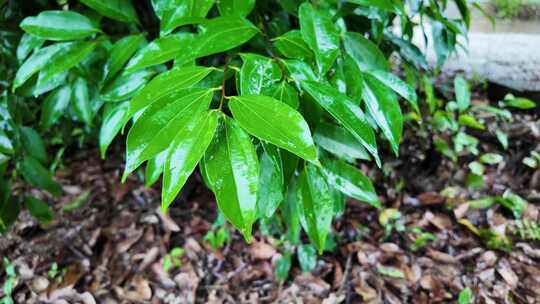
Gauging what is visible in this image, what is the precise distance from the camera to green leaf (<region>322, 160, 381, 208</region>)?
28.1 inches

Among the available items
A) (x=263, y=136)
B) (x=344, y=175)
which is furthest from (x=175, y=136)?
(x=344, y=175)

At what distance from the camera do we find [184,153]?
43 centimetres

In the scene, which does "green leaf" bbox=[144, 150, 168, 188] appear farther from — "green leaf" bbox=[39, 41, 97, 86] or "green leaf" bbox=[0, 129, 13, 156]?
"green leaf" bbox=[0, 129, 13, 156]

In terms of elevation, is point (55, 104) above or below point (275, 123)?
below

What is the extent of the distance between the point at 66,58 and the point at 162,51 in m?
0.25

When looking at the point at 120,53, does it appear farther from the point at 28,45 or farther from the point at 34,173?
the point at 34,173

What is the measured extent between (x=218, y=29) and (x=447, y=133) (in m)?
1.27

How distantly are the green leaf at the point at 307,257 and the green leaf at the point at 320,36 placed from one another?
805mm

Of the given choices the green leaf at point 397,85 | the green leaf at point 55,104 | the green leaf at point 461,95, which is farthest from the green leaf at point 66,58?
the green leaf at point 461,95

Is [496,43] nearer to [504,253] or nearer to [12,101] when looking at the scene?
[504,253]

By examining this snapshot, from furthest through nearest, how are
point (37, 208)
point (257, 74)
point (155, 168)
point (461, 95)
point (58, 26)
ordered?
point (461, 95) → point (37, 208) → point (58, 26) → point (155, 168) → point (257, 74)

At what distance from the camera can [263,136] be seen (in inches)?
16.9

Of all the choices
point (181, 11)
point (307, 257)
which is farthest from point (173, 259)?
point (181, 11)

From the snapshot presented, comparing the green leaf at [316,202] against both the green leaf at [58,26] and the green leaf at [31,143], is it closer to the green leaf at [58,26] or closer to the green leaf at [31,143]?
the green leaf at [58,26]
